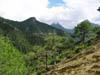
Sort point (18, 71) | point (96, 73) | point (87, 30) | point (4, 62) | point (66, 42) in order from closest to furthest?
point (96, 73)
point (4, 62)
point (18, 71)
point (87, 30)
point (66, 42)

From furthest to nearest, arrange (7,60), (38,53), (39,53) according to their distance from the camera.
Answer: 1. (39,53)
2. (38,53)
3. (7,60)

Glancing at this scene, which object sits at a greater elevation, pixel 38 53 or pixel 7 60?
pixel 7 60

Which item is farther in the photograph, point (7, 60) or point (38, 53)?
point (38, 53)

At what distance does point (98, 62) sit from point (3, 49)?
18.1m

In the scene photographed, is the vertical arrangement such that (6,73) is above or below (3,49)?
below

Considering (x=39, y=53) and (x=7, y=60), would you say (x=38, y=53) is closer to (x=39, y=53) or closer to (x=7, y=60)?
(x=39, y=53)

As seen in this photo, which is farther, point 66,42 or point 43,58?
point 66,42

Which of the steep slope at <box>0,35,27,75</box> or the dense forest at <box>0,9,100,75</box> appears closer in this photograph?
the steep slope at <box>0,35,27,75</box>

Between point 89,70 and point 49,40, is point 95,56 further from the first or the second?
point 49,40

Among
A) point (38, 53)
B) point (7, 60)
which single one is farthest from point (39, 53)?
point (7, 60)

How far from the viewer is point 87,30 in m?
148

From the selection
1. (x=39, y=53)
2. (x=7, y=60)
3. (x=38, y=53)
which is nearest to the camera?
(x=7, y=60)

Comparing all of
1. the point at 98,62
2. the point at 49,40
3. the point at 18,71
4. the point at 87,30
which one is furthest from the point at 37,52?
the point at 98,62

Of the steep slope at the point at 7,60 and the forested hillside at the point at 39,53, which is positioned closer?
the steep slope at the point at 7,60
